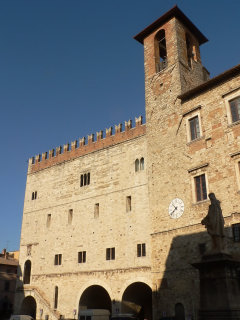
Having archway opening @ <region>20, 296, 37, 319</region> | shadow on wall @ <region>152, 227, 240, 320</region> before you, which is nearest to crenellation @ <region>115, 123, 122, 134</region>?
shadow on wall @ <region>152, 227, 240, 320</region>

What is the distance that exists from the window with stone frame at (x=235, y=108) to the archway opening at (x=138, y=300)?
11.3 meters

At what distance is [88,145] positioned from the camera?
2605 cm

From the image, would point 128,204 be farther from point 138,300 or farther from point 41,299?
point 41,299

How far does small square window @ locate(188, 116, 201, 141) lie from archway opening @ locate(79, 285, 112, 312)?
40.4ft

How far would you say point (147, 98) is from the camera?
21266 millimetres

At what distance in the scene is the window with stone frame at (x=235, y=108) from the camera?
1617 centimetres

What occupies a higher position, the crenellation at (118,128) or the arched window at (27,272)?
the crenellation at (118,128)

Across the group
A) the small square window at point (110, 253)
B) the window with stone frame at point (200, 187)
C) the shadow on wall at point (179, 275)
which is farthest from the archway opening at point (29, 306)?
the window with stone frame at point (200, 187)

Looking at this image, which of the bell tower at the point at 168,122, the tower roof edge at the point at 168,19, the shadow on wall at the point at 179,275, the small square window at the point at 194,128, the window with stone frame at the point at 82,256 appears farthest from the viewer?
the window with stone frame at the point at 82,256

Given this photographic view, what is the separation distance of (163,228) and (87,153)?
33.8 ft

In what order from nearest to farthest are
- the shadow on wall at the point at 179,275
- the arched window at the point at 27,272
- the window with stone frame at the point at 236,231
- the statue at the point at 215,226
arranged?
the statue at the point at 215,226
the window with stone frame at the point at 236,231
the shadow on wall at the point at 179,275
the arched window at the point at 27,272

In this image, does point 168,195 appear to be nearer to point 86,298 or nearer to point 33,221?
point 86,298

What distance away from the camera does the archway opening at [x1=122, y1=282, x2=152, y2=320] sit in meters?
20.0

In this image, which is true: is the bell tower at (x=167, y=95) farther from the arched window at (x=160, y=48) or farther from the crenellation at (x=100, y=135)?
the crenellation at (x=100, y=135)
